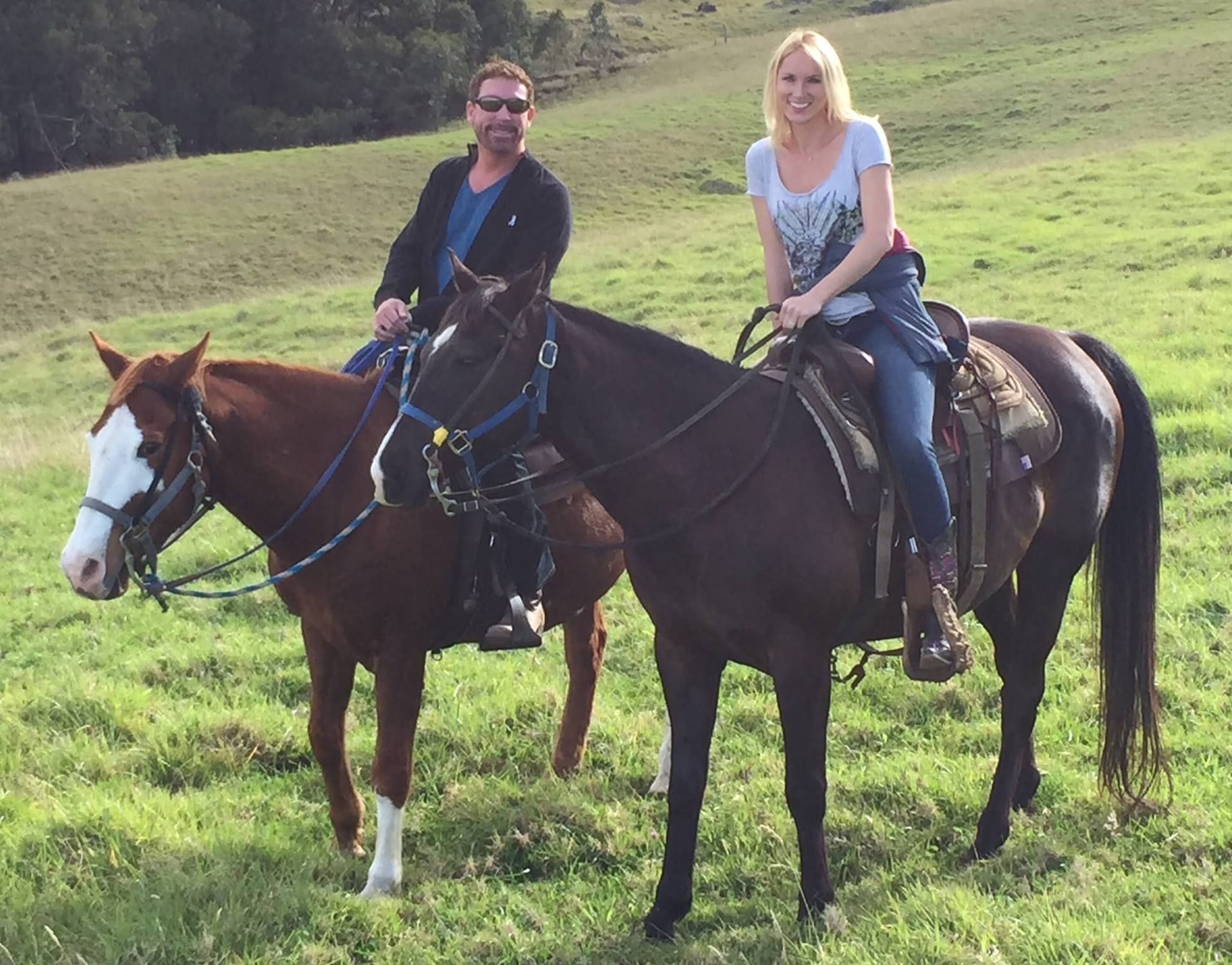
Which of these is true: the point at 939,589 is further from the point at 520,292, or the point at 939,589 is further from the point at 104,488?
the point at 104,488

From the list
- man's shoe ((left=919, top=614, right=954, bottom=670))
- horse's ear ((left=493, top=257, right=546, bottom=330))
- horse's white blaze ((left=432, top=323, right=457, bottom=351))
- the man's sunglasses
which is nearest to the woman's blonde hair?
horse's ear ((left=493, top=257, right=546, bottom=330))

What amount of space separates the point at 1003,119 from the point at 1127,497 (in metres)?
35.0

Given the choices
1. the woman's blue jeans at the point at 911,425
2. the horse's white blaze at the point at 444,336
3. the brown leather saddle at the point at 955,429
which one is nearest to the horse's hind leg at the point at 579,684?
the brown leather saddle at the point at 955,429

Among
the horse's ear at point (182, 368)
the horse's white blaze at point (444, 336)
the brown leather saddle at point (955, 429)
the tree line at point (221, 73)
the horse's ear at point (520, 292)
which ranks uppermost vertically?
the tree line at point (221, 73)

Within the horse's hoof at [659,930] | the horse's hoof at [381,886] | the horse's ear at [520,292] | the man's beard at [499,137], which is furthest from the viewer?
the man's beard at [499,137]

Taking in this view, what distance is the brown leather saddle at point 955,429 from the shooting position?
3.96 m

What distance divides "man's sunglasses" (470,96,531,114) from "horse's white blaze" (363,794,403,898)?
295 centimetres

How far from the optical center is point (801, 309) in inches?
153

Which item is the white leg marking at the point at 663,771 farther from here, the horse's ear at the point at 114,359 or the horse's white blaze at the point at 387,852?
the horse's ear at the point at 114,359

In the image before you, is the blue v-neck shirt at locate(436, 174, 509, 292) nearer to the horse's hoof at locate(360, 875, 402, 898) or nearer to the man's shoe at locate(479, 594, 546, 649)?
the man's shoe at locate(479, 594, 546, 649)

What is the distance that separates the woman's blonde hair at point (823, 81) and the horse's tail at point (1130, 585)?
1974mm

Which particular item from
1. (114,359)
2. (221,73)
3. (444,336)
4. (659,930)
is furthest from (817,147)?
(221,73)

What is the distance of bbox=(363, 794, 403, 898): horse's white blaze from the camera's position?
4.45 metres

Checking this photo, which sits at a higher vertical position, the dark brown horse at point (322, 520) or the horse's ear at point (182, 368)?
the horse's ear at point (182, 368)
